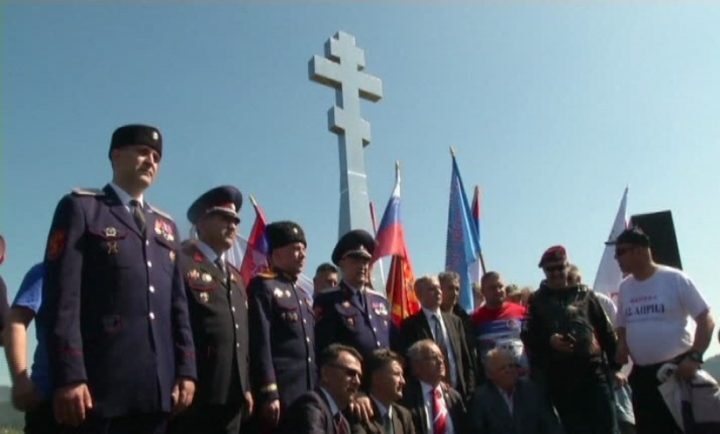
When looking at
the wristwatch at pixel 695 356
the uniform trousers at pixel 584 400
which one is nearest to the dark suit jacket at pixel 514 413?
the uniform trousers at pixel 584 400

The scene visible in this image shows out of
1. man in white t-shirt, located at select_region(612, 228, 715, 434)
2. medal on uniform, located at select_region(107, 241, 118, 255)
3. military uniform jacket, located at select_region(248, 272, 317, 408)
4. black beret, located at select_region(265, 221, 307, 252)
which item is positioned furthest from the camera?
man in white t-shirt, located at select_region(612, 228, 715, 434)

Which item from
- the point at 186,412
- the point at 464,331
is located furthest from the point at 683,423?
the point at 186,412

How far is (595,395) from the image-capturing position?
5.47 meters

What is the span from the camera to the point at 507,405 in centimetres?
556

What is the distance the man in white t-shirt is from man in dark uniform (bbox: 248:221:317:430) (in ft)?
7.85

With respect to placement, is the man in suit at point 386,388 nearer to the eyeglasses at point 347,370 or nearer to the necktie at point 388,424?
the necktie at point 388,424

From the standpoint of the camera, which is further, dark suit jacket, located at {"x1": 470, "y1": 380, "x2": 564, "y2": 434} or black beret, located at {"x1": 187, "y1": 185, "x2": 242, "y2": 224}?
dark suit jacket, located at {"x1": 470, "y1": 380, "x2": 564, "y2": 434}

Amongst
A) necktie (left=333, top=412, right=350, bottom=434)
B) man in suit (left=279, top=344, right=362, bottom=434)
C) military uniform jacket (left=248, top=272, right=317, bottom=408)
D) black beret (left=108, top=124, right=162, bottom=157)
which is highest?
black beret (left=108, top=124, right=162, bottom=157)

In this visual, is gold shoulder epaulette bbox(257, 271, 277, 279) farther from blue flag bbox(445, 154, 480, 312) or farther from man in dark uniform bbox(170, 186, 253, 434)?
blue flag bbox(445, 154, 480, 312)

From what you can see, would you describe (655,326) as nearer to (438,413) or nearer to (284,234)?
(438,413)

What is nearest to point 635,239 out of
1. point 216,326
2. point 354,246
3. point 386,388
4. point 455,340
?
point 455,340

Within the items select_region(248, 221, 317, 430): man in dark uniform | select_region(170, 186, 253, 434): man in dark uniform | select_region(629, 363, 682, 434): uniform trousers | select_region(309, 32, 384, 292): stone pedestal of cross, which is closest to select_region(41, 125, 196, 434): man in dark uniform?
select_region(170, 186, 253, 434): man in dark uniform

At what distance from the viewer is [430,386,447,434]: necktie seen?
5297mm

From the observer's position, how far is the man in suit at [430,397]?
17.4ft
